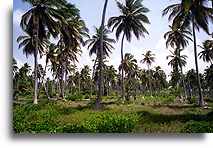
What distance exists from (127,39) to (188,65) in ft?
2.59

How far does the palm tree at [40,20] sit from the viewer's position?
4246 millimetres

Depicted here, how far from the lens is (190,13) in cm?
443

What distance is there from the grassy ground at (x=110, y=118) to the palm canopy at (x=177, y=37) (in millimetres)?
769

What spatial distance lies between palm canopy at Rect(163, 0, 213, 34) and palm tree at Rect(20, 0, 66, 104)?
1.33 metres

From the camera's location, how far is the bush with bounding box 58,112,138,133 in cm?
408

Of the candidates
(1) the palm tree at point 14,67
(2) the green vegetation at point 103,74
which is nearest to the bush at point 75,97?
(2) the green vegetation at point 103,74

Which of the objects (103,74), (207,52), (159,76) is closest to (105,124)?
(103,74)

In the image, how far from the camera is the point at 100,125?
13.5 feet

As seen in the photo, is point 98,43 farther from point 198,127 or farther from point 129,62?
point 198,127

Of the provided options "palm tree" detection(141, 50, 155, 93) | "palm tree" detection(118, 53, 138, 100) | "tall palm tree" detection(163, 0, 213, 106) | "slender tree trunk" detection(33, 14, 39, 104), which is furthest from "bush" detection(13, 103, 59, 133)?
"tall palm tree" detection(163, 0, 213, 106)

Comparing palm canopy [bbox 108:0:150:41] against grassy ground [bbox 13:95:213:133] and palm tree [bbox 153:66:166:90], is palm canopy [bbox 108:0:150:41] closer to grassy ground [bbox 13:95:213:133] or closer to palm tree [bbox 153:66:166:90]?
palm tree [bbox 153:66:166:90]

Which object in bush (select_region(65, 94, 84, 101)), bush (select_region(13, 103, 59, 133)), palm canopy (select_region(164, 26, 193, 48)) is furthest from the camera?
bush (select_region(65, 94, 84, 101))
